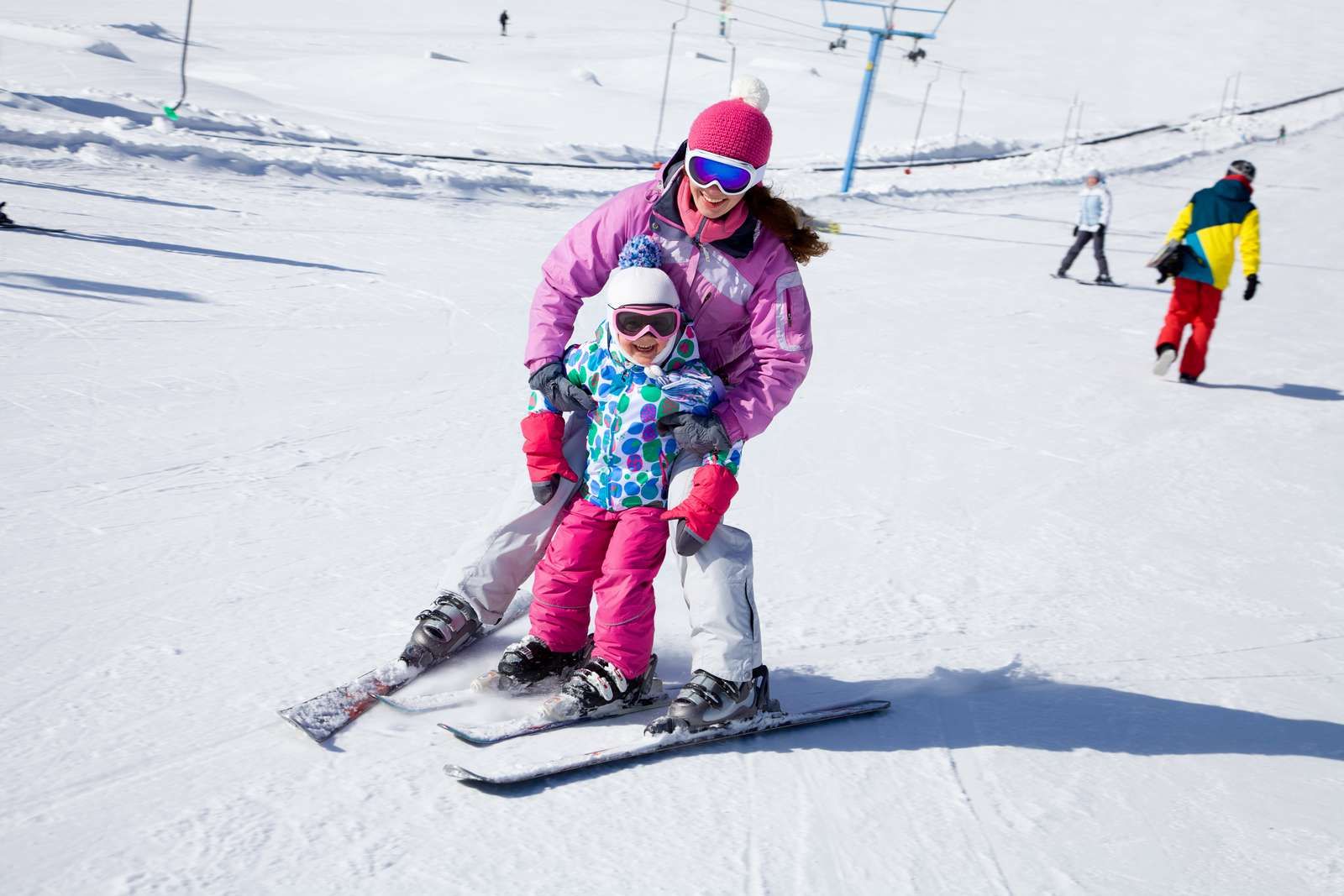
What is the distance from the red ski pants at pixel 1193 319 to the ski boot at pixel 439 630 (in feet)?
20.7

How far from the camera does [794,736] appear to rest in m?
2.88

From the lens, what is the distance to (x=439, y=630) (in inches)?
114

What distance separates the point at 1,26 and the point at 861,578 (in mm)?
32933

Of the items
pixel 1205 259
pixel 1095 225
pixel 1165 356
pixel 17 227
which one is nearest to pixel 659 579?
pixel 1165 356

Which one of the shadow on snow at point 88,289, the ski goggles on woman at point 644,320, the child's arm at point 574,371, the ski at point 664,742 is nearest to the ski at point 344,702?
the ski at point 664,742

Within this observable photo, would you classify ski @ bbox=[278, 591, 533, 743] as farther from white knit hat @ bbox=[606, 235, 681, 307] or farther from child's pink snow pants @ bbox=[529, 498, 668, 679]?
white knit hat @ bbox=[606, 235, 681, 307]

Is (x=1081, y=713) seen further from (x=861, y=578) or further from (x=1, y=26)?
(x=1, y=26)

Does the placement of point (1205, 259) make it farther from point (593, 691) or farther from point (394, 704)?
point (394, 704)

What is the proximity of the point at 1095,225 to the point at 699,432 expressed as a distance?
1031cm

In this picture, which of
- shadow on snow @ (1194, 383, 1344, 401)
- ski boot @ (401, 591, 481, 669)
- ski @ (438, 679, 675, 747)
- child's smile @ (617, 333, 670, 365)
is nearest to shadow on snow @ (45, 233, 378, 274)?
ski boot @ (401, 591, 481, 669)

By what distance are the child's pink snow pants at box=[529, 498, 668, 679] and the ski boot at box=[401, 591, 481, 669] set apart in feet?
0.62

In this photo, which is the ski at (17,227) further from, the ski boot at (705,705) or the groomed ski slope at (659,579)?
the ski boot at (705,705)

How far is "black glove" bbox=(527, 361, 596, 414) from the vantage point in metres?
2.78

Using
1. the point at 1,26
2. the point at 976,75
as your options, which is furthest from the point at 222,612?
the point at 976,75
